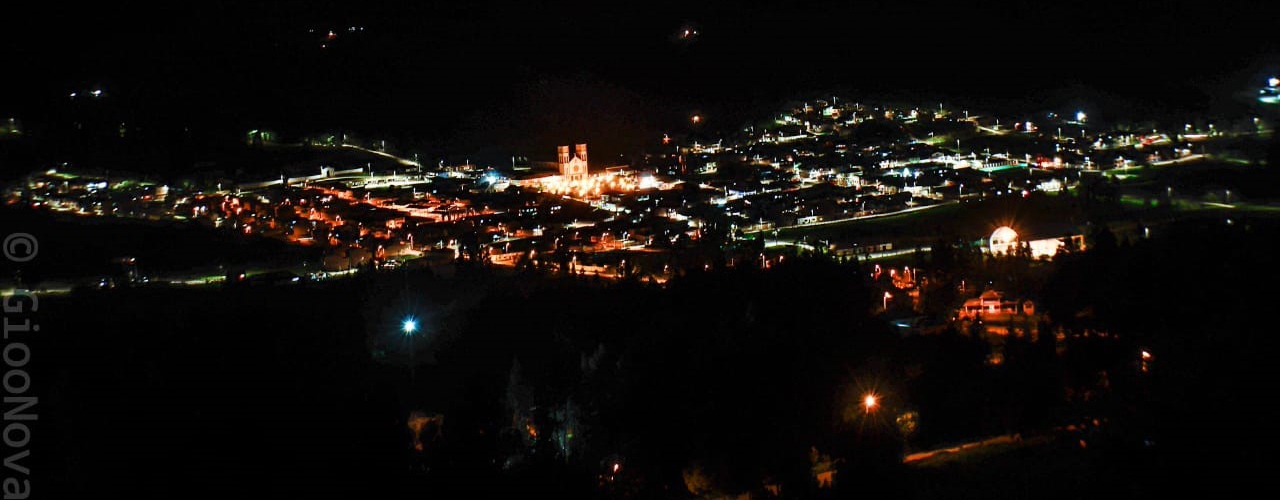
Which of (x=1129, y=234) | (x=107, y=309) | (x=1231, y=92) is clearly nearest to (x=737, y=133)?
(x=1231, y=92)

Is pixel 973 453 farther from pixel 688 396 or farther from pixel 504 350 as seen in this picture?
pixel 504 350

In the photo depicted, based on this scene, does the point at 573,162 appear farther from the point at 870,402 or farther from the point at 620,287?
the point at 870,402

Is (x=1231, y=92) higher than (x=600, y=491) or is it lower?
higher

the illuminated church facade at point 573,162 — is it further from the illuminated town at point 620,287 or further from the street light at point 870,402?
the street light at point 870,402

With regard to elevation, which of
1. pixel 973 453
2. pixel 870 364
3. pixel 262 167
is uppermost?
pixel 262 167
